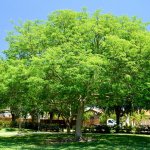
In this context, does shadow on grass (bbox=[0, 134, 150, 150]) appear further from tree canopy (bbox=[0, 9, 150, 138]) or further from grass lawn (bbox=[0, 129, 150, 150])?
→ tree canopy (bbox=[0, 9, 150, 138])

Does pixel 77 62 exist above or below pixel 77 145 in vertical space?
above

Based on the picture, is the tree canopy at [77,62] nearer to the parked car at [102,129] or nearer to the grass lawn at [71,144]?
the grass lawn at [71,144]

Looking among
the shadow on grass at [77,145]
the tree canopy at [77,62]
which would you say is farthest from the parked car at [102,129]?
the shadow on grass at [77,145]

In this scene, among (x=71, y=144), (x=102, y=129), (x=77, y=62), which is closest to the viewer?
(x=77, y=62)

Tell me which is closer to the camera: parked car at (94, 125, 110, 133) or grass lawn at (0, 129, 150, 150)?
grass lawn at (0, 129, 150, 150)

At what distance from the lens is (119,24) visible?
95.0 ft

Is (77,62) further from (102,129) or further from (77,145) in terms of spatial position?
(102,129)

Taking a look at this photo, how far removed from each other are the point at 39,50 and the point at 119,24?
6.49 meters

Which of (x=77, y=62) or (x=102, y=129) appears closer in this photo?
(x=77, y=62)

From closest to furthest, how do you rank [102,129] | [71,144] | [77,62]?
1. [77,62]
2. [71,144]
3. [102,129]

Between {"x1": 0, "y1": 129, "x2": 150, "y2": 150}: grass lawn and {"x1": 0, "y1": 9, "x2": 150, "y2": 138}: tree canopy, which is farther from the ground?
{"x1": 0, "y1": 9, "x2": 150, "y2": 138}: tree canopy

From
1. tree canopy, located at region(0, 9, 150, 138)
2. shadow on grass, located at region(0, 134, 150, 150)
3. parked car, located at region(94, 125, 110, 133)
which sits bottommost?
shadow on grass, located at region(0, 134, 150, 150)

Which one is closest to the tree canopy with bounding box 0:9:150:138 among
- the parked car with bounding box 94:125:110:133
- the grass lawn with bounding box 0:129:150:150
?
the grass lawn with bounding box 0:129:150:150

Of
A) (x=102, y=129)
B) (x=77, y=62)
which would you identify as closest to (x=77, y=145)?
(x=77, y=62)
